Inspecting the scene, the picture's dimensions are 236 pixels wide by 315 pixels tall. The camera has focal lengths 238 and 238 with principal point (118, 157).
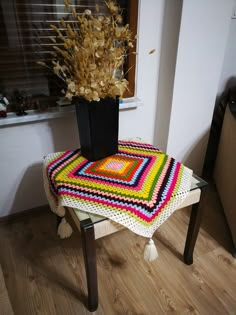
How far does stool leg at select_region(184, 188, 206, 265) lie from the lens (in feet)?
3.56

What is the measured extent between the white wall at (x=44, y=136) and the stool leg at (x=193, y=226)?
29.8 inches

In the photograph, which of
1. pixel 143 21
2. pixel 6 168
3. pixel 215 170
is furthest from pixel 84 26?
pixel 215 170

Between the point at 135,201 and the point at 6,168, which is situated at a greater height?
the point at 135,201

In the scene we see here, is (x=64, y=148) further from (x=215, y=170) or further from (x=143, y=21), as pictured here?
(x=215, y=170)

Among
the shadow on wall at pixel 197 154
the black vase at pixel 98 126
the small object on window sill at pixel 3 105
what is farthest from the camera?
the shadow on wall at pixel 197 154

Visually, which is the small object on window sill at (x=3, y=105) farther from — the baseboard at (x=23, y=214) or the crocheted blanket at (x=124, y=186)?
the baseboard at (x=23, y=214)

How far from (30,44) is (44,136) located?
51 centimetres

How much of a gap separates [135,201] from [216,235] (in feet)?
2.83

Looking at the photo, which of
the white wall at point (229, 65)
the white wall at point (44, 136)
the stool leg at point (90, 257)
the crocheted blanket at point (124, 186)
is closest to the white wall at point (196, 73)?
the white wall at point (44, 136)

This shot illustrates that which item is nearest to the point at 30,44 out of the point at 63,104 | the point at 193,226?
the point at 63,104

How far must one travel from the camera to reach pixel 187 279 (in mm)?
1224

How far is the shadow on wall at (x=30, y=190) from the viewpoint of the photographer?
Answer: 152cm

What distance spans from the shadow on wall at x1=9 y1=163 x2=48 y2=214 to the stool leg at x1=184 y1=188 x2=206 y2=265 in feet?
3.16

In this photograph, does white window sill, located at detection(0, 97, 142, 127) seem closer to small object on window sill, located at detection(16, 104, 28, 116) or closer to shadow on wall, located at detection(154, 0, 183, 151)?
small object on window sill, located at detection(16, 104, 28, 116)
